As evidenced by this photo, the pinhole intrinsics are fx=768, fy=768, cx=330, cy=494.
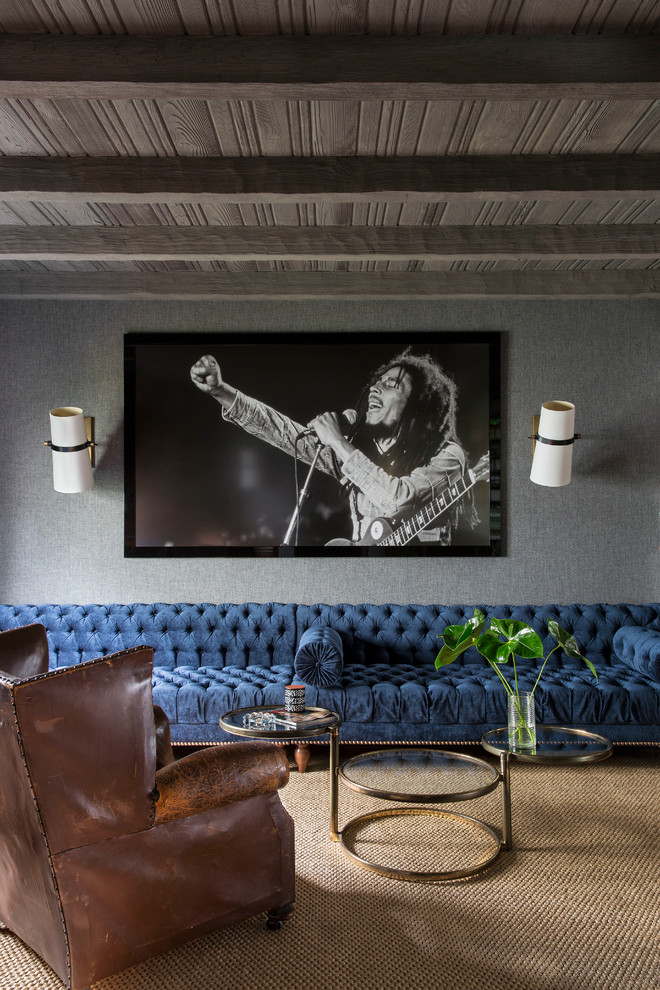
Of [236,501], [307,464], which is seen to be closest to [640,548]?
[307,464]

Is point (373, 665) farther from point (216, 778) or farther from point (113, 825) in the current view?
point (113, 825)

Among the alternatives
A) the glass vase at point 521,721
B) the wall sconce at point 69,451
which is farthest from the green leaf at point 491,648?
the wall sconce at point 69,451

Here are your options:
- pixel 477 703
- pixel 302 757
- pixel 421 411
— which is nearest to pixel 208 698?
pixel 302 757

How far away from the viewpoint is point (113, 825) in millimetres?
1931

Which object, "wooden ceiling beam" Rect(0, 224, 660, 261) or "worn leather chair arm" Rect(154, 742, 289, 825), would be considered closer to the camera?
"worn leather chair arm" Rect(154, 742, 289, 825)

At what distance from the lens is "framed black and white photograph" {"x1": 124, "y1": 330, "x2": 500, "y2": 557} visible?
470 cm

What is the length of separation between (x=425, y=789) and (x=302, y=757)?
1.32 m

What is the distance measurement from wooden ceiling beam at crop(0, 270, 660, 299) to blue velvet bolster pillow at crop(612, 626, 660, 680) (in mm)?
1998

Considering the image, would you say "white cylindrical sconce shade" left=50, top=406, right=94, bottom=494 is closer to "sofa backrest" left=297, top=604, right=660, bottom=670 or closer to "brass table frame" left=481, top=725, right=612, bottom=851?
"sofa backrest" left=297, top=604, right=660, bottom=670

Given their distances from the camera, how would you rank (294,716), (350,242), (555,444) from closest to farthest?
(294,716), (350,242), (555,444)

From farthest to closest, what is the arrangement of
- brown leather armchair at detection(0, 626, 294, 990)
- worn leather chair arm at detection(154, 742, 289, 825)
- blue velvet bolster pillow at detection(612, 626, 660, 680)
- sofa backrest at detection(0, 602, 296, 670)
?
1. sofa backrest at detection(0, 602, 296, 670)
2. blue velvet bolster pillow at detection(612, 626, 660, 680)
3. worn leather chair arm at detection(154, 742, 289, 825)
4. brown leather armchair at detection(0, 626, 294, 990)

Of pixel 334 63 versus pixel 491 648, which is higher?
pixel 334 63

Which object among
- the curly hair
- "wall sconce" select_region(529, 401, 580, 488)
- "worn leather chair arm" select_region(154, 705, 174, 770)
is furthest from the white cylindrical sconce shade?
"wall sconce" select_region(529, 401, 580, 488)

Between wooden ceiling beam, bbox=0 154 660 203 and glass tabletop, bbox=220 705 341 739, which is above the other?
wooden ceiling beam, bbox=0 154 660 203
